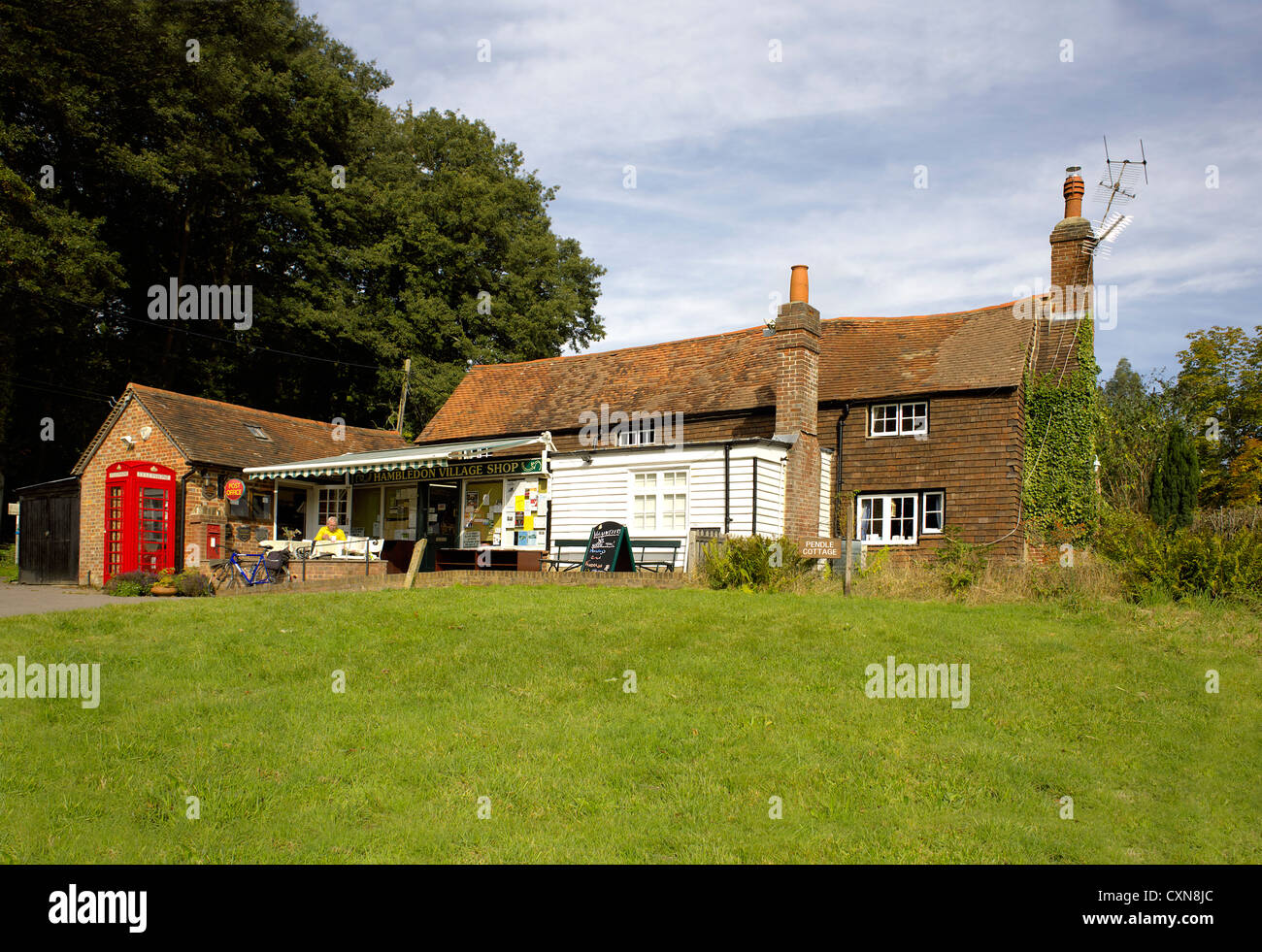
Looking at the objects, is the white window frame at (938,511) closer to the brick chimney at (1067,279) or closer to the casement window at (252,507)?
the brick chimney at (1067,279)

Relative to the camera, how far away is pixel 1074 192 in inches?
937

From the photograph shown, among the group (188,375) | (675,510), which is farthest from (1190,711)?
(188,375)

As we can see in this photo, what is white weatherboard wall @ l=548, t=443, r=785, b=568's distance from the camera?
19.0 m

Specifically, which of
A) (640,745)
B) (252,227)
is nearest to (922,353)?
(640,745)

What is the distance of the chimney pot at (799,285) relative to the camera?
2067cm

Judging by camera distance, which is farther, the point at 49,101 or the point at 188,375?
the point at 188,375

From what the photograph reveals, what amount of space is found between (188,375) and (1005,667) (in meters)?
39.0

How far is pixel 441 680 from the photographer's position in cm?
893

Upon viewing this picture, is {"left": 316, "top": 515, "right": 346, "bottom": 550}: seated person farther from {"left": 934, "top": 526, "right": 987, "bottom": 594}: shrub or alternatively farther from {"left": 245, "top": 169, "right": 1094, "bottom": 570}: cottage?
{"left": 934, "top": 526, "right": 987, "bottom": 594}: shrub

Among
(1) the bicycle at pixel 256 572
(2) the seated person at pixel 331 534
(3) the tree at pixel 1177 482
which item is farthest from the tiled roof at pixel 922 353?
(1) the bicycle at pixel 256 572

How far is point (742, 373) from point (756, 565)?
10.9 meters

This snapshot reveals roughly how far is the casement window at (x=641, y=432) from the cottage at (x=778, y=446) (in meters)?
0.06
